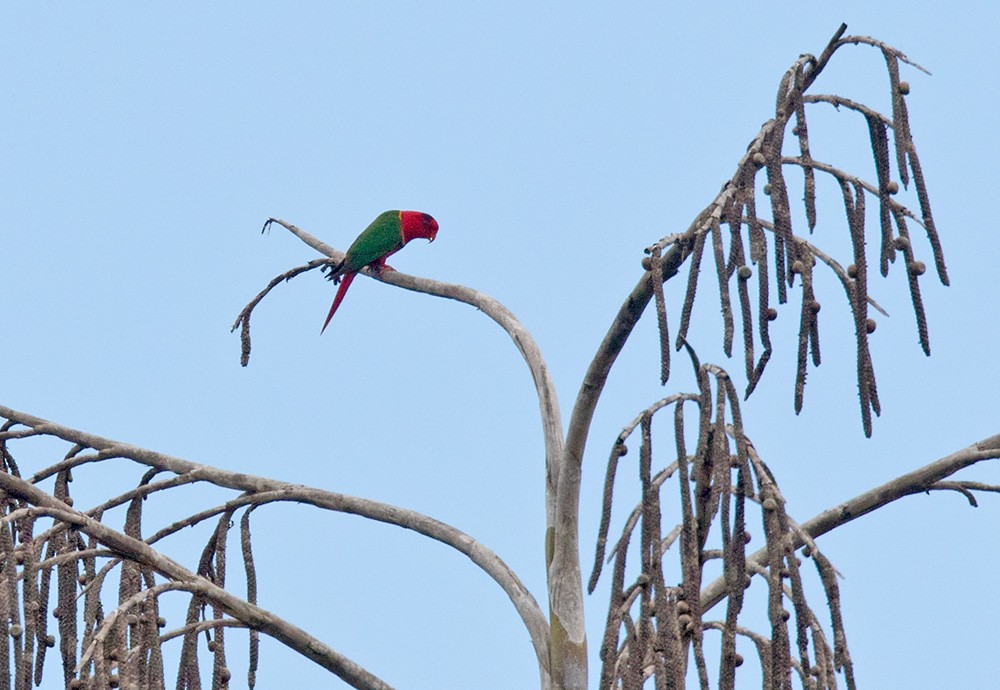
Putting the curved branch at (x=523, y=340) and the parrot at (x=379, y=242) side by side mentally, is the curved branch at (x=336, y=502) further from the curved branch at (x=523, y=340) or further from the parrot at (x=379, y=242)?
the parrot at (x=379, y=242)

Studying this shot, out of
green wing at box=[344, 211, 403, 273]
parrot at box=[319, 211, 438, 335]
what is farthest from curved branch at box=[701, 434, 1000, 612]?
green wing at box=[344, 211, 403, 273]

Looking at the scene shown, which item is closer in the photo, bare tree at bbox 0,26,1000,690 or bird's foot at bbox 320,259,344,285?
bare tree at bbox 0,26,1000,690

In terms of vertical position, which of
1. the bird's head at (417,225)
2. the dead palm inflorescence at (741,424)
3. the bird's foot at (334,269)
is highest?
the bird's head at (417,225)

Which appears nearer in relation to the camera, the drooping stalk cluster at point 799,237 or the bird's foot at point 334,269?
the drooping stalk cluster at point 799,237

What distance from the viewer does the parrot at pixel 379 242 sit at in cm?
745

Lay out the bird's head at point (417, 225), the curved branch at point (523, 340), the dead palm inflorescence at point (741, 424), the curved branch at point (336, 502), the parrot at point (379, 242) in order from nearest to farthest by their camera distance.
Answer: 1. the dead palm inflorescence at point (741, 424)
2. the curved branch at point (336, 502)
3. the curved branch at point (523, 340)
4. the parrot at point (379, 242)
5. the bird's head at point (417, 225)

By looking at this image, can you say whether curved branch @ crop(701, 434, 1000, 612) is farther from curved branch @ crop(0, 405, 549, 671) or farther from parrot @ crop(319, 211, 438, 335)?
parrot @ crop(319, 211, 438, 335)

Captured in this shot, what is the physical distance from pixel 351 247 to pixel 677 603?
5.21m

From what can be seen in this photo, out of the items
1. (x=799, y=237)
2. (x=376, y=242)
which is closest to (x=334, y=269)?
(x=376, y=242)

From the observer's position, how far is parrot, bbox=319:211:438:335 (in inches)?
293

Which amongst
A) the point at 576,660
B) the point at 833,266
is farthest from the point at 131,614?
the point at 833,266

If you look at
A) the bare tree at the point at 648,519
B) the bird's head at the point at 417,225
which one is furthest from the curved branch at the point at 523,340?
the bird's head at the point at 417,225

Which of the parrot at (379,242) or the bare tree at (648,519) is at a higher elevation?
the parrot at (379,242)

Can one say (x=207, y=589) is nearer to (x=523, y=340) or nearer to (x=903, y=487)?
(x=523, y=340)
